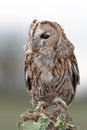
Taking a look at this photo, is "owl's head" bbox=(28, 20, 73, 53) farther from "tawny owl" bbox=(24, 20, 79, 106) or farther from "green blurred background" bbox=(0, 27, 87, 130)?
"green blurred background" bbox=(0, 27, 87, 130)

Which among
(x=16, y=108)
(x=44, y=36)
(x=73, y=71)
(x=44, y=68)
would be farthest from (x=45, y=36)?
(x=16, y=108)

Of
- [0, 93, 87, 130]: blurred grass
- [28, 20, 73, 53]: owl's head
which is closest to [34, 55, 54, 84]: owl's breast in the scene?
[28, 20, 73, 53]: owl's head

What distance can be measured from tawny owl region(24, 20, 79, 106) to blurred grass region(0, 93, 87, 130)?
4.91 meters

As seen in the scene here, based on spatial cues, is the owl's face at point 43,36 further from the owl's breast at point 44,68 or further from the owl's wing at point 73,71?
the owl's wing at point 73,71

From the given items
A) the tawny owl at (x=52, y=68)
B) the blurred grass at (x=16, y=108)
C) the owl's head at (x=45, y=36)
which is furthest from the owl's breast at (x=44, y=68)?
the blurred grass at (x=16, y=108)

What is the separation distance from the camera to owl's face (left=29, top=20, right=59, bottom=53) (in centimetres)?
403

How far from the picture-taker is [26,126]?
3.13 meters

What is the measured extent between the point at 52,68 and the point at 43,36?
0.37 meters

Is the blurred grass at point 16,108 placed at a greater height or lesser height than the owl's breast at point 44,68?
lesser

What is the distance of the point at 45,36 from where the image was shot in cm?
416

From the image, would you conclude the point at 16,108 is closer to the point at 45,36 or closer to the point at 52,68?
the point at 52,68

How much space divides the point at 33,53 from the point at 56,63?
0.24m

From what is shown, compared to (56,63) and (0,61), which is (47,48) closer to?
(56,63)

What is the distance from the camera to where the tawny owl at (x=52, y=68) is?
418 centimetres
